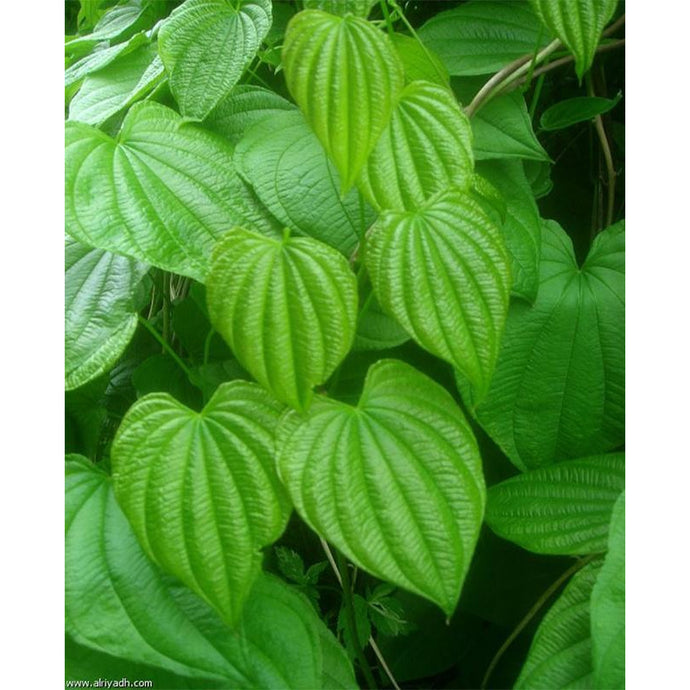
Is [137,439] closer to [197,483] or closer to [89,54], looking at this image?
[197,483]

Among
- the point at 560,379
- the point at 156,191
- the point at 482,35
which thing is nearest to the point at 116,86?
the point at 156,191

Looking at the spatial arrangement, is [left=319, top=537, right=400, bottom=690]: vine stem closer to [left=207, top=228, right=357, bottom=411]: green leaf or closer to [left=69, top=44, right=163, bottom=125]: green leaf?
[left=207, top=228, right=357, bottom=411]: green leaf

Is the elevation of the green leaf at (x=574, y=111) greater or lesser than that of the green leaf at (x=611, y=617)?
greater

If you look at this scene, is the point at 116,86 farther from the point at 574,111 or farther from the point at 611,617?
the point at 611,617

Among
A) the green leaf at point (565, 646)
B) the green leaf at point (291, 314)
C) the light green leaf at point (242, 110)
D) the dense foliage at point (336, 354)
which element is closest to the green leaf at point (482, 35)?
the dense foliage at point (336, 354)

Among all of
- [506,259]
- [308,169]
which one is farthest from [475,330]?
[308,169]

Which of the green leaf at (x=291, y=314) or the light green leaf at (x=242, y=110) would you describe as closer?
the green leaf at (x=291, y=314)

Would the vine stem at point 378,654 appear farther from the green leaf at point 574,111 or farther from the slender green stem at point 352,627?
the green leaf at point 574,111
